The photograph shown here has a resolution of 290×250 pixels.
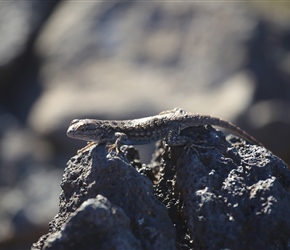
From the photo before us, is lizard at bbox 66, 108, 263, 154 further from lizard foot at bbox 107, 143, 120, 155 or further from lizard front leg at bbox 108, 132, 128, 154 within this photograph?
lizard foot at bbox 107, 143, 120, 155

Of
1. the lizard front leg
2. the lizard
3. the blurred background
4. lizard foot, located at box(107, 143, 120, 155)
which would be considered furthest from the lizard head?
the blurred background

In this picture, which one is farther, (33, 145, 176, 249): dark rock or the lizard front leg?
the lizard front leg

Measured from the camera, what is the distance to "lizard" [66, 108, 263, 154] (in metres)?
5.84

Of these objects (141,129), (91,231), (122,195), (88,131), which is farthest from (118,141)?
(91,231)

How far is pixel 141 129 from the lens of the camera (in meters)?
6.25

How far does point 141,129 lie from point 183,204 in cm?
139

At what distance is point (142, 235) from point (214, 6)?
12681 millimetres

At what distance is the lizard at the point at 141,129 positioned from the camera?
230 inches

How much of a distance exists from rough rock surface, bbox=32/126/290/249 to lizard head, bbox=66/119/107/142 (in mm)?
512

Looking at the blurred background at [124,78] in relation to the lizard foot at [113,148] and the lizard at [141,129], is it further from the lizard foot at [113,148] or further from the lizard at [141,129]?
the lizard foot at [113,148]

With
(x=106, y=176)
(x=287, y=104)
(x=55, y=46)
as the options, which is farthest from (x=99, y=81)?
(x=106, y=176)

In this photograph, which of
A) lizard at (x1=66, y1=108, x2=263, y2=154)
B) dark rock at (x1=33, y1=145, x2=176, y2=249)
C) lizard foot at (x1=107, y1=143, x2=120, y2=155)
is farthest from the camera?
lizard at (x1=66, y1=108, x2=263, y2=154)

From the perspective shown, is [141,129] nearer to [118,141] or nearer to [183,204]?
[118,141]

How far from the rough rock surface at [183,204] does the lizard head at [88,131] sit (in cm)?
51
